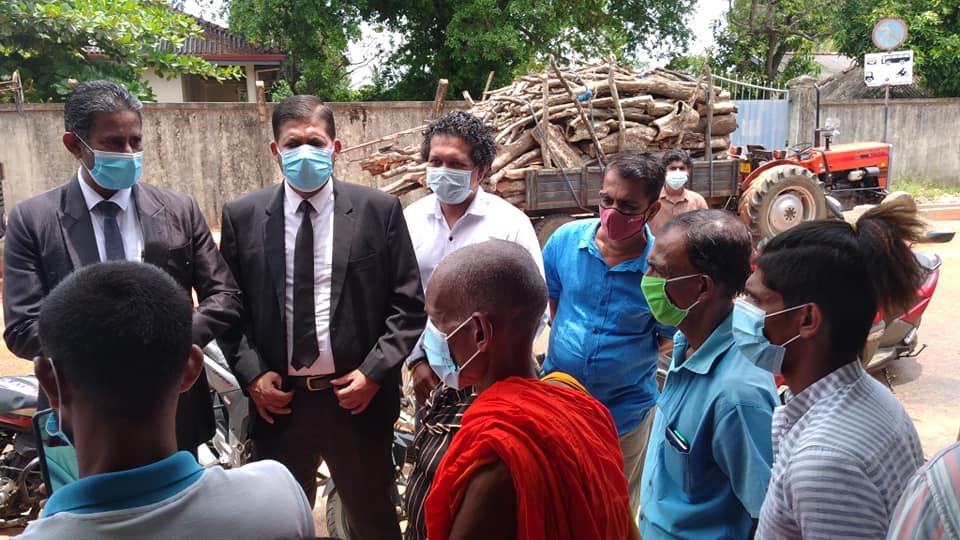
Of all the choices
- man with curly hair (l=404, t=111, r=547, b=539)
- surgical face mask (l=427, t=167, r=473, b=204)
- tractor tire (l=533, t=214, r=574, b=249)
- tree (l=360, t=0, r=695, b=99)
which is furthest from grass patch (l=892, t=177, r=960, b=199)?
surgical face mask (l=427, t=167, r=473, b=204)

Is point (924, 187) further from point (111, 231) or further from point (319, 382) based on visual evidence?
point (111, 231)

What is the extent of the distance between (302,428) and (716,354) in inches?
60.8

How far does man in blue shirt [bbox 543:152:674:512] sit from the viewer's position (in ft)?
9.57

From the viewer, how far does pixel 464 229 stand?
127 inches

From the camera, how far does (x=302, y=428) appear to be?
2.81m

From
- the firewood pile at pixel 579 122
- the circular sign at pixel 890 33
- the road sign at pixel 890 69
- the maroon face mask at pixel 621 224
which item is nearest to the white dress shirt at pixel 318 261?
the maroon face mask at pixel 621 224

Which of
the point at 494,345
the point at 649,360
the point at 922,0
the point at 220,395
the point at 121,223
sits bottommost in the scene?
the point at 220,395

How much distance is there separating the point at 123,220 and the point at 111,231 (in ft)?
0.20

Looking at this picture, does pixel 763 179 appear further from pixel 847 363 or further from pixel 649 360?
pixel 847 363

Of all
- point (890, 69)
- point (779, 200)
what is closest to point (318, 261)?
point (779, 200)

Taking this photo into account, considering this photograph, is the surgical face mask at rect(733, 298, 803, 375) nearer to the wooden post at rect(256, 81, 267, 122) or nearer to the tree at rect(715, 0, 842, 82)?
the wooden post at rect(256, 81, 267, 122)

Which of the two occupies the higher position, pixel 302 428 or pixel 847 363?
pixel 847 363

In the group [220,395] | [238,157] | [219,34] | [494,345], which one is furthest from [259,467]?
[219,34]

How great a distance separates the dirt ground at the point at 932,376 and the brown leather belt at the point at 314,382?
1.16 m
